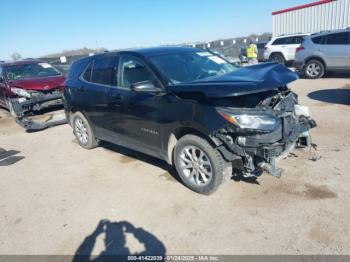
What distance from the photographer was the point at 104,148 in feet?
20.2

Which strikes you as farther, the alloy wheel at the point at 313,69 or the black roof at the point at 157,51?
the alloy wheel at the point at 313,69

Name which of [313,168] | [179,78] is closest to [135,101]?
[179,78]

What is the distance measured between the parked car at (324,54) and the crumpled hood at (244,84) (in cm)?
846

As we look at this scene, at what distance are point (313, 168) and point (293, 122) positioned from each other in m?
0.98

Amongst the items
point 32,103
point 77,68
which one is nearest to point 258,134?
point 77,68

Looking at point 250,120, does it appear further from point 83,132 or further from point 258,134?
point 83,132

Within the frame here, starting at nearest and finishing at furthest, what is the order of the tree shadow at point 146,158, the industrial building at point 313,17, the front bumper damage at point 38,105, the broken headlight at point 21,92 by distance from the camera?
the tree shadow at point 146,158 < the front bumper damage at point 38,105 < the broken headlight at point 21,92 < the industrial building at point 313,17

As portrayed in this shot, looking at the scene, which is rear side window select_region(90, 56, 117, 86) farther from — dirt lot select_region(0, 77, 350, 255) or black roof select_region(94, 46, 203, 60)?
dirt lot select_region(0, 77, 350, 255)

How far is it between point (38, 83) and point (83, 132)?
3.94 m

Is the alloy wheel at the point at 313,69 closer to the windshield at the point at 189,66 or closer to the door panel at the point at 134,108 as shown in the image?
the windshield at the point at 189,66

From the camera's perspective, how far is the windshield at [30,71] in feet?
31.4

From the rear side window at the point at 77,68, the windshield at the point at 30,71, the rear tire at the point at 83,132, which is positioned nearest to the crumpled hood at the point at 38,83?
the windshield at the point at 30,71

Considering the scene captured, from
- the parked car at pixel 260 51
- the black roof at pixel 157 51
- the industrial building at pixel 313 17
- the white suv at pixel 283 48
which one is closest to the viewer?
the black roof at pixel 157 51

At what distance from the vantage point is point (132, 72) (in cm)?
447
